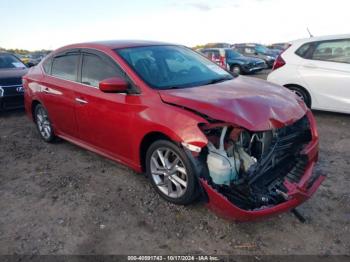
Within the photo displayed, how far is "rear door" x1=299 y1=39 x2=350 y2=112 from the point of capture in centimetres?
636

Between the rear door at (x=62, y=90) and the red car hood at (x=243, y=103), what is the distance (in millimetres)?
1768

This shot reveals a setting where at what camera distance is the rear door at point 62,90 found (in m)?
4.78

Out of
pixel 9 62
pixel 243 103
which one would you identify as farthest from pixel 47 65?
pixel 9 62

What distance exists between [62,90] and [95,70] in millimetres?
773

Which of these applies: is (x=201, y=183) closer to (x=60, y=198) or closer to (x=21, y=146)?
(x=60, y=198)

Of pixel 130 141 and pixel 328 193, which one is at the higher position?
pixel 130 141

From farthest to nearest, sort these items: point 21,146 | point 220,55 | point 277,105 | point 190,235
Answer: point 220,55 → point 21,146 → point 277,105 → point 190,235

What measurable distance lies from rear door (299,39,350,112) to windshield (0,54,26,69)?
7.14m

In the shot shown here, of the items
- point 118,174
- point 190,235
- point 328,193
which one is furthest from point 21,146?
point 328,193

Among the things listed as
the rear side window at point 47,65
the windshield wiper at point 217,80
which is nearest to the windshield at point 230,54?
the rear side window at point 47,65

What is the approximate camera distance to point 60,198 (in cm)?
398

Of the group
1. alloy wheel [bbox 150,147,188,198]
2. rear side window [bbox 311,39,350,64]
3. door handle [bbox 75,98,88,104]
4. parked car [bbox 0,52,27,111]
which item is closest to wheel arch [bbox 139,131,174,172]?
alloy wheel [bbox 150,147,188,198]

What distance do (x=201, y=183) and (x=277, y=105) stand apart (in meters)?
1.11

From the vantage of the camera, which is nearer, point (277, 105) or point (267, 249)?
point (267, 249)
